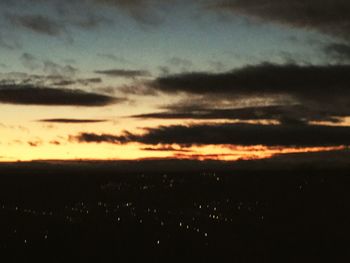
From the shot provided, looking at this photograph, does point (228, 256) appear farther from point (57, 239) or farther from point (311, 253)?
point (57, 239)

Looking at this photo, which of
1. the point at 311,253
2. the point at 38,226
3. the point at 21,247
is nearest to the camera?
the point at 311,253

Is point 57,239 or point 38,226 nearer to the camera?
point 57,239

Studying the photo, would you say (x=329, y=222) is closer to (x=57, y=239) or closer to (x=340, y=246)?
(x=340, y=246)

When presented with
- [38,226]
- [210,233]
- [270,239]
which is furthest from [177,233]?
[38,226]

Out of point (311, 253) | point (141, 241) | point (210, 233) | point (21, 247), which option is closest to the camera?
point (311, 253)

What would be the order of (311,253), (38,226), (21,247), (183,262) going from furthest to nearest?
(38,226), (21,247), (311,253), (183,262)

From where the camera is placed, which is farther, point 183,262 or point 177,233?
point 177,233

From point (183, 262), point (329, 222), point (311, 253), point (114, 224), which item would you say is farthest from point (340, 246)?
point (114, 224)
